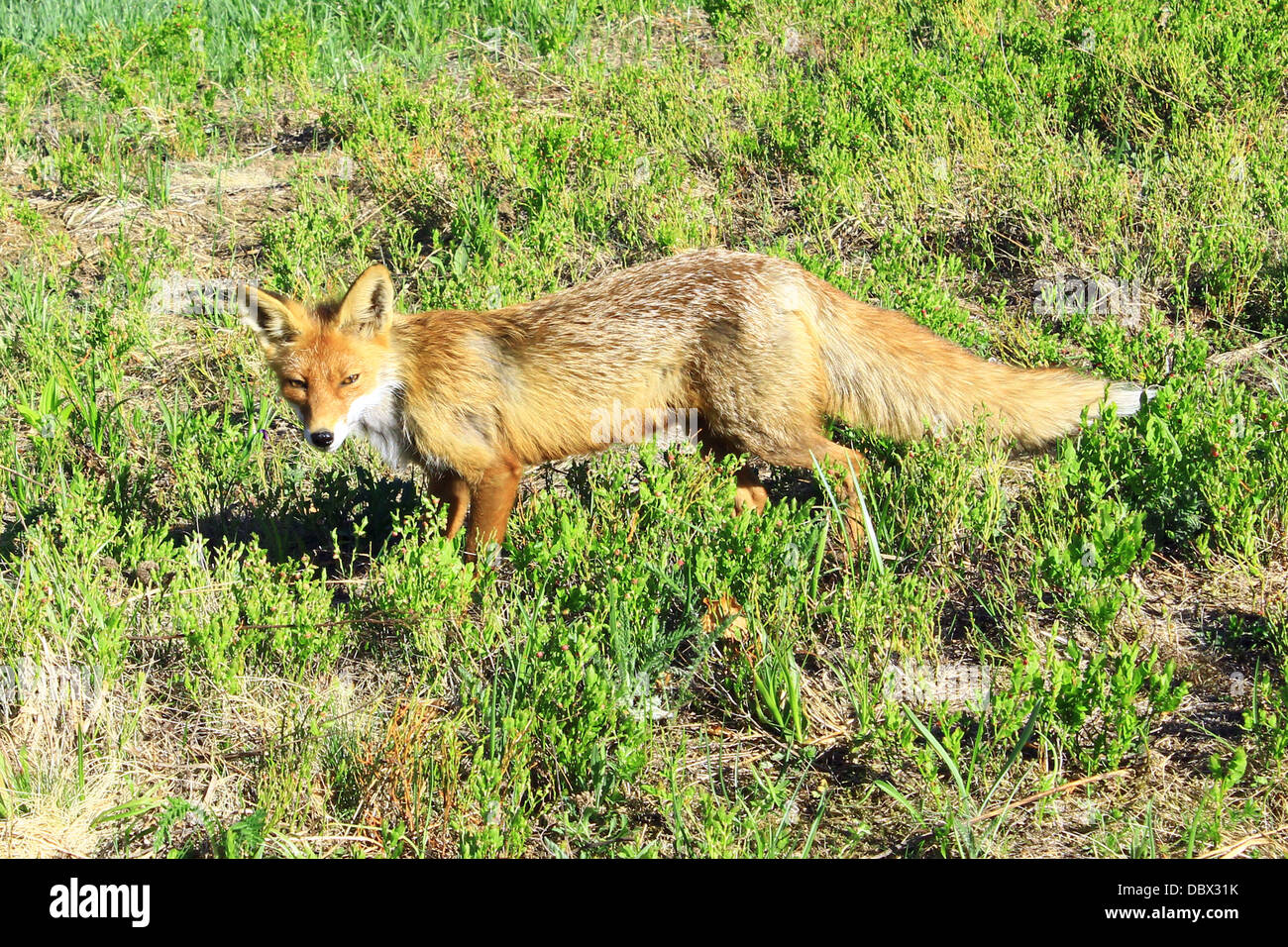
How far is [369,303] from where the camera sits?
16.9ft

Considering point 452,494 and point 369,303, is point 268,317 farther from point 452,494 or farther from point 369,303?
point 452,494

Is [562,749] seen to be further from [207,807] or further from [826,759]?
[207,807]

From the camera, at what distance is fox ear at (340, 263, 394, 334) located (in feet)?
16.5

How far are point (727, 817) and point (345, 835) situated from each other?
4.05 feet

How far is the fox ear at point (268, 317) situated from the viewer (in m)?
4.96

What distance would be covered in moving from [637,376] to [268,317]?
170 centimetres

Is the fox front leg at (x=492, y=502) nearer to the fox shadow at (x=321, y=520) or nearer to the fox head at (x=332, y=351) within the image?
the fox shadow at (x=321, y=520)

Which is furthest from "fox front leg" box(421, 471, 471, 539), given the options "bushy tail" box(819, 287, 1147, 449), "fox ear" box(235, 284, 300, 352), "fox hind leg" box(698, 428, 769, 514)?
"bushy tail" box(819, 287, 1147, 449)

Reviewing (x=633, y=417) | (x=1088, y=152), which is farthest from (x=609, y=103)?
(x=633, y=417)

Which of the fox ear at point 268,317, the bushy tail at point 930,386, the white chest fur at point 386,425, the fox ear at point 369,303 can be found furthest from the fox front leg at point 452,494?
the bushy tail at point 930,386

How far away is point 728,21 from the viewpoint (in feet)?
31.4

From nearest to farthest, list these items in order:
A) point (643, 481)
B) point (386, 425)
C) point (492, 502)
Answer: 1. point (643, 481)
2. point (492, 502)
3. point (386, 425)

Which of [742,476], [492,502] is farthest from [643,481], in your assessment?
[742,476]

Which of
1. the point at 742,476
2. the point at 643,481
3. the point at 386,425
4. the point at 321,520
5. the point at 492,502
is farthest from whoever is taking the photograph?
the point at 742,476
